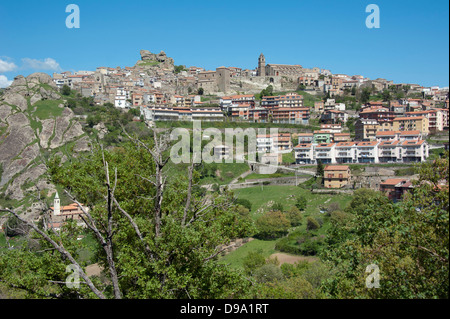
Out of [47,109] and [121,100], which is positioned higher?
[121,100]

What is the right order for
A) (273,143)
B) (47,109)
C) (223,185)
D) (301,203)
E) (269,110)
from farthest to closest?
(269,110) < (47,109) < (273,143) < (223,185) < (301,203)

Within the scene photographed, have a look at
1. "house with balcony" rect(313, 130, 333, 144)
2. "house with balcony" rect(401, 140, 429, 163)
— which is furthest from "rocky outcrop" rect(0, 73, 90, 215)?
"house with balcony" rect(401, 140, 429, 163)

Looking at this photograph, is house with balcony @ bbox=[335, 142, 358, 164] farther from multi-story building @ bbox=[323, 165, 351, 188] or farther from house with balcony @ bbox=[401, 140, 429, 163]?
multi-story building @ bbox=[323, 165, 351, 188]

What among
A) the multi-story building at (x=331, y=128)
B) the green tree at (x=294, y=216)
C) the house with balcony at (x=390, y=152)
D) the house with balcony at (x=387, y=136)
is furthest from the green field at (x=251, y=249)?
the multi-story building at (x=331, y=128)

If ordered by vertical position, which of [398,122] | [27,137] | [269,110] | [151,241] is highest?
[269,110]

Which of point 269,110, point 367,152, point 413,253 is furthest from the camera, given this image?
point 269,110

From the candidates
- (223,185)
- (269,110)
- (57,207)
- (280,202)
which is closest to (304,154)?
(223,185)

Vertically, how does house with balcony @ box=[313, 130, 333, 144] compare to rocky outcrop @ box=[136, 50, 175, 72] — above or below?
below

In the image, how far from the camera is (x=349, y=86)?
234ft

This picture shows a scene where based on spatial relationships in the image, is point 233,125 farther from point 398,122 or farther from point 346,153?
point 398,122

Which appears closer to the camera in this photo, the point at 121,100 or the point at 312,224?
the point at 312,224

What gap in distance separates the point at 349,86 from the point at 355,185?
42594 millimetres

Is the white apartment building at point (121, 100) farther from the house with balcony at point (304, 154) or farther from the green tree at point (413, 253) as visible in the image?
the green tree at point (413, 253)
